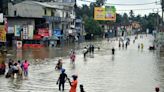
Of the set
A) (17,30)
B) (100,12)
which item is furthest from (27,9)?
(100,12)

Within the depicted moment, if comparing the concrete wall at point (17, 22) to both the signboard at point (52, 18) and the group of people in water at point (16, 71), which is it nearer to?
the signboard at point (52, 18)

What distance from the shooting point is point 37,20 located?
299ft

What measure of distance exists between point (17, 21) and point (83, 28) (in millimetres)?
44842

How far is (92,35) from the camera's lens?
132m

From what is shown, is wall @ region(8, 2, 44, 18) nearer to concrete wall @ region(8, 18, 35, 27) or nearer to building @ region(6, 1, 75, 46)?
building @ region(6, 1, 75, 46)

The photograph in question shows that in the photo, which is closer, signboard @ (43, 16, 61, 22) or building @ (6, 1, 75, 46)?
building @ (6, 1, 75, 46)

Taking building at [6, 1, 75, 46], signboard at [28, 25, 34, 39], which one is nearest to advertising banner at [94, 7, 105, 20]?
building at [6, 1, 75, 46]

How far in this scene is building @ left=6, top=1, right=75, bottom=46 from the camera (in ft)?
265

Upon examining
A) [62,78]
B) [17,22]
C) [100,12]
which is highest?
[100,12]

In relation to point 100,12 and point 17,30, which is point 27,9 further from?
point 100,12

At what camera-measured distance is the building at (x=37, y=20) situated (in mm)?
80637

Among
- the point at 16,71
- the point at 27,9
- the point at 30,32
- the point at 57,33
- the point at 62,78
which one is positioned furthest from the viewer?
the point at 57,33

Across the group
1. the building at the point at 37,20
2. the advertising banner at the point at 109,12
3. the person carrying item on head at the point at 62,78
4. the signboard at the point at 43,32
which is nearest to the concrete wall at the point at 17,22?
the building at the point at 37,20

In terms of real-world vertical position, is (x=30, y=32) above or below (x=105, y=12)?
below
